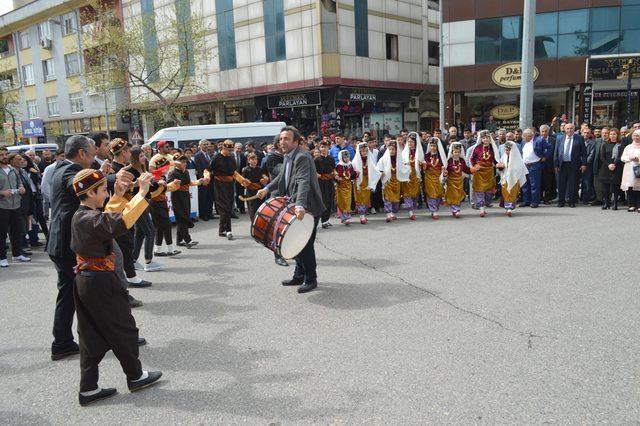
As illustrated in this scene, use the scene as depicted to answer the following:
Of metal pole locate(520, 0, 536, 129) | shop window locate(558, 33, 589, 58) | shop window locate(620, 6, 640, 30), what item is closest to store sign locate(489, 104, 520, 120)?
shop window locate(558, 33, 589, 58)

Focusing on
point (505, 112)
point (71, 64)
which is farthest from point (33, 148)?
point (505, 112)

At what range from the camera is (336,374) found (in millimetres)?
3998

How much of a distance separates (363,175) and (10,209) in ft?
22.9

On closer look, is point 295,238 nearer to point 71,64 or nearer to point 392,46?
point 392,46

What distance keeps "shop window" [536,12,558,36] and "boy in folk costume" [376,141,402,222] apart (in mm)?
20521

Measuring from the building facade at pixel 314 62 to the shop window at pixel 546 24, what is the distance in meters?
8.11

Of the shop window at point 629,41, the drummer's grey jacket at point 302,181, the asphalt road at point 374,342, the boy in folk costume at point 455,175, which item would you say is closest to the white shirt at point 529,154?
the boy in folk costume at point 455,175

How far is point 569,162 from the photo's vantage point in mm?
11883

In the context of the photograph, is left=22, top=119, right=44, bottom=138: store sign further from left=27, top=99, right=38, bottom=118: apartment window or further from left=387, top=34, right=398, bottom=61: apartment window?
left=387, top=34, right=398, bottom=61: apartment window

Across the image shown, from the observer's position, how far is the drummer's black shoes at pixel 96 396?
12.3 feet

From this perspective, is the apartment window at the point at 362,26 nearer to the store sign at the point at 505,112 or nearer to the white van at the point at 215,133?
the store sign at the point at 505,112

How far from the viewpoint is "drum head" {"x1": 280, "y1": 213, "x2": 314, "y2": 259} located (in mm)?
5777

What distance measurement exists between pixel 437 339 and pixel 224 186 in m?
6.62

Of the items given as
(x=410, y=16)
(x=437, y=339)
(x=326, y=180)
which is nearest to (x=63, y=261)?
(x=437, y=339)
